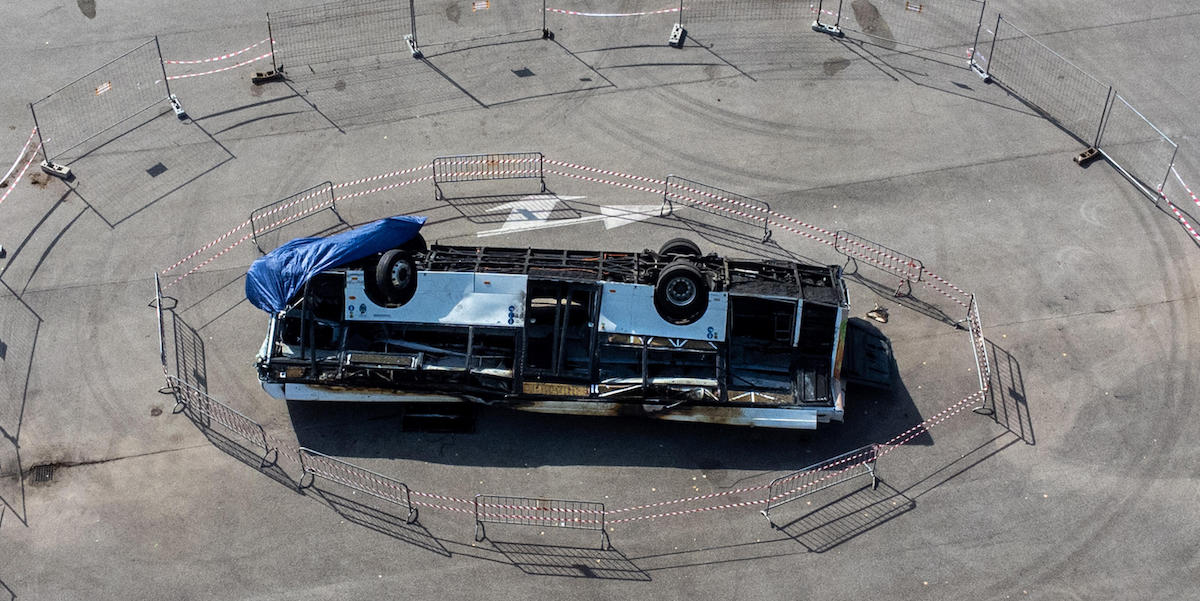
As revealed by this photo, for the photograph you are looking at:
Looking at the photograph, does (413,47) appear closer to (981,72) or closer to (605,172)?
(605,172)

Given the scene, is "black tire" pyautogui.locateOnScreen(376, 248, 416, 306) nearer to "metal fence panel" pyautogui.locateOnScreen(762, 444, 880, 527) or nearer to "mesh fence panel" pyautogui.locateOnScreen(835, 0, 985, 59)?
"metal fence panel" pyautogui.locateOnScreen(762, 444, 880, 527)

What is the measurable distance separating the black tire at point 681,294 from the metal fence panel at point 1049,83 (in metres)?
10.6

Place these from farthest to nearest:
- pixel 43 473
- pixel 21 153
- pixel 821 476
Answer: pixel 21 153, pixel 43 473, pixel 821 476

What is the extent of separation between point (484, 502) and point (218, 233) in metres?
8.37

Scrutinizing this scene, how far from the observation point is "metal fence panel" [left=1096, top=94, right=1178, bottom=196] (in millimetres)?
23750

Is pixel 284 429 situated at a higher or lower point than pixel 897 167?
lower

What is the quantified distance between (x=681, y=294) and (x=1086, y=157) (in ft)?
33.7

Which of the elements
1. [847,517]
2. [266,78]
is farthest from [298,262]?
[847,517]

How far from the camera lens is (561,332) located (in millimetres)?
19547

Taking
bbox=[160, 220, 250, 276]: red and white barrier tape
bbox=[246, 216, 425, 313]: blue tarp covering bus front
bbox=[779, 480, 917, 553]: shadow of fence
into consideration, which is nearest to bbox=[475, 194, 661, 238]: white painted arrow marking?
bbox=[246, 216, 425, 313]: blue tarp covering bus front

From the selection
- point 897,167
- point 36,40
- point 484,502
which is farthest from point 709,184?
point 36,40

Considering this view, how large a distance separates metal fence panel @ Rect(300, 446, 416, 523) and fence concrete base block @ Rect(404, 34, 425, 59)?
1099 centimetres

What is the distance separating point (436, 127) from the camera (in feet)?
82.1

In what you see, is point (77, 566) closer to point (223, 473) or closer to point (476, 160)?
point (223, 473)
